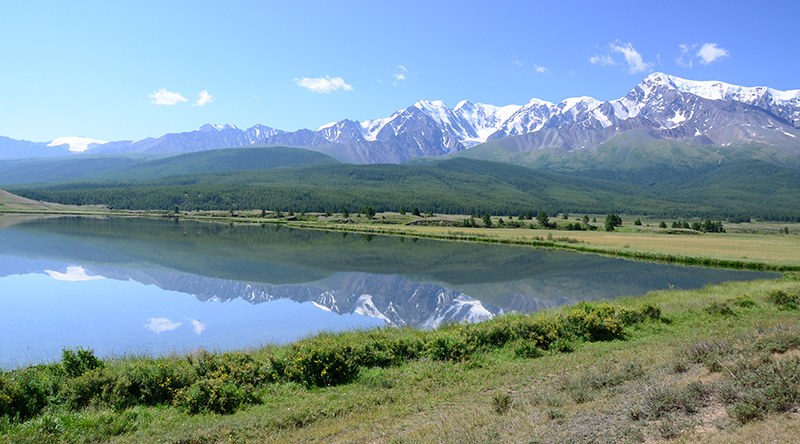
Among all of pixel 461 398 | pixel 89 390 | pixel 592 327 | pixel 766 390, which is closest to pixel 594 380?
pixel 461 398

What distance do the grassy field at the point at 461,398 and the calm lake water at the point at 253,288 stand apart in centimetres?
640

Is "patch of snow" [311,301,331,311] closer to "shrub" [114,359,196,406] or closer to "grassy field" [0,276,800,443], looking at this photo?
"grassy field" [0,276,800,443]

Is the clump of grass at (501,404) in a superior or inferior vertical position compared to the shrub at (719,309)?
superior

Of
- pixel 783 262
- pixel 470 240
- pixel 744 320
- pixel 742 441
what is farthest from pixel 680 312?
pixel 470 240

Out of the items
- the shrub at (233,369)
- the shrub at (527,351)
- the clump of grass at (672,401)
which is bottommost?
the shrub at (527,351)

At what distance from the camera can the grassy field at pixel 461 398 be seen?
7.21 meters

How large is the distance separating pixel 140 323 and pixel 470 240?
59.5m

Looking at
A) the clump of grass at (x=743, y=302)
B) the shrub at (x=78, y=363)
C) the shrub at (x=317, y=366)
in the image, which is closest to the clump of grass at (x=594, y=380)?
the shrub at (x=317, y=366)

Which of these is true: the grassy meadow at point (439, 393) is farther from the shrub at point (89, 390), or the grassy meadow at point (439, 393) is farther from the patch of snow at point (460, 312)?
the patch of snow at point (460, 312)

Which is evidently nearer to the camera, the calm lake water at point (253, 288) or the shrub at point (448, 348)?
the shrub at point (448, 348)

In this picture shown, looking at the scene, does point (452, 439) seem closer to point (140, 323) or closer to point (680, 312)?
point (680, 312)

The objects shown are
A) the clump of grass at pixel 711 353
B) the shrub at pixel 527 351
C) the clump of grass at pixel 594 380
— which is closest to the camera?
the clump of grass at pixel 594 380

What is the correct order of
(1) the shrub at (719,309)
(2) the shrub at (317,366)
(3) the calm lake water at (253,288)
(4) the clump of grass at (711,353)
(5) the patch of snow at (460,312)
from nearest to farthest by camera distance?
(4) the clump of grass at (711,353) < (2) the shrub at (317,366) < (1) the shrub at (719,309) < (3) the calm lake water at (253,288) < (5) the patch of snow at (460,312)

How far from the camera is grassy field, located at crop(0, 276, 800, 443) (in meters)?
7.21
